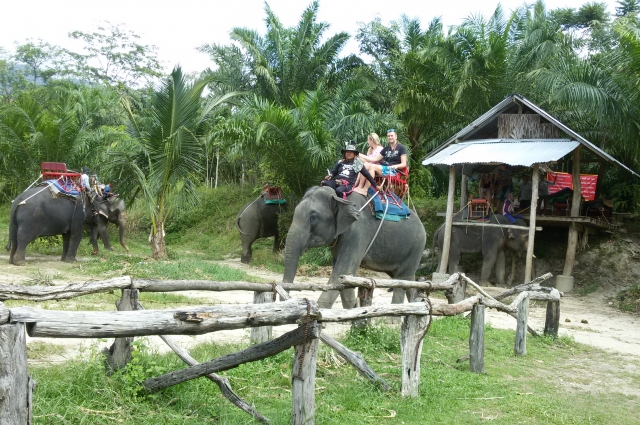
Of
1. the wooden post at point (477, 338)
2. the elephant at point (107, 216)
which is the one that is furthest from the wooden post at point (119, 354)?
the elephant at point (107, 216)

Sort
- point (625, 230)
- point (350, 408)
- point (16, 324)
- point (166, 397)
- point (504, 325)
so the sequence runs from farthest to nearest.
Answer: point (625, 230), point (504, 325), point (350, 408), point (166, 397), point (16, 324)

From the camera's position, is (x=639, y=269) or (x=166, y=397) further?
(x=639, y=269)

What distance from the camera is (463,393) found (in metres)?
6.04

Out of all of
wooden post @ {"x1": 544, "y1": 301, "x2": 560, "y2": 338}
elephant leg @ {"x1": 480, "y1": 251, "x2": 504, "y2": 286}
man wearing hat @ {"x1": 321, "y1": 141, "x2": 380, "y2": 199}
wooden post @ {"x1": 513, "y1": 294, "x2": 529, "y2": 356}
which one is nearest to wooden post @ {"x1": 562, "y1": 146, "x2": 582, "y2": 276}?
elephant leg @ {"x1": 480, "y1": 251, "x2": 504, "y2": 286}

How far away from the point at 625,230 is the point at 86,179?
44.3 feet

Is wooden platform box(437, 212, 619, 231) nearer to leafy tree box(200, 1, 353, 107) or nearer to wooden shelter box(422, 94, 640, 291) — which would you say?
wooden shelter box(422, 94, 640, 291)

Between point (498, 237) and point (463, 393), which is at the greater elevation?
point (498, 237)

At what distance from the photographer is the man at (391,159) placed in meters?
9.80

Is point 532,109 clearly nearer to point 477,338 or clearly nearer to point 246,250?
point 246,250

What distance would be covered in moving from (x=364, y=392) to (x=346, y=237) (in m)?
3.76

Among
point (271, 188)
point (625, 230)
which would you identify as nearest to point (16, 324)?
point (271, 188)

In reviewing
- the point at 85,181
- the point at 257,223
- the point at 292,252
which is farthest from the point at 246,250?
the point at 292,252

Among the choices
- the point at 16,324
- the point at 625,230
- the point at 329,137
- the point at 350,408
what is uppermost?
the point at 329,137

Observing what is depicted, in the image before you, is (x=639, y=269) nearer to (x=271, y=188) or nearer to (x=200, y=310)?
(x=271, y=188)
